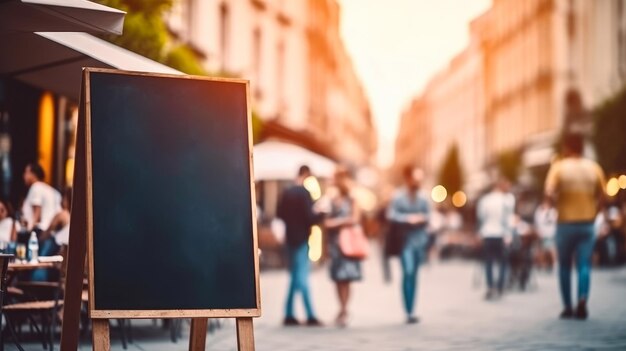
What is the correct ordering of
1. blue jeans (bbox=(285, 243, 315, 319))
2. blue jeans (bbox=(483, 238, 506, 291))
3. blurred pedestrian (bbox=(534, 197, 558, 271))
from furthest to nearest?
1. blurred pedestrian (bbox=(534, 197, 558, 271))
2. blue jeans (bbox=(483, 238, 506, 291))
3. blue jeans (bbox=(285, 243, 315, 319))

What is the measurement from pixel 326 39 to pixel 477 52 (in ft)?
89.7

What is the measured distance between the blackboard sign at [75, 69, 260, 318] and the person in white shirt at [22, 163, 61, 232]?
15.4 ft

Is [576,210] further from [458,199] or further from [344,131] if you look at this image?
[344,131]

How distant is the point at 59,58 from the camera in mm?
11094

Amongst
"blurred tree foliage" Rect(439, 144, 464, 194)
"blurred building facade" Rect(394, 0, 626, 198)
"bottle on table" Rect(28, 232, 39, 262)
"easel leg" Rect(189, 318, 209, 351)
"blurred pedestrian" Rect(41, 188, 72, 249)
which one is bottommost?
"easel leg" Rect(189, 318, 209, 351)

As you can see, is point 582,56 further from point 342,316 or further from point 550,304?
point 342,316

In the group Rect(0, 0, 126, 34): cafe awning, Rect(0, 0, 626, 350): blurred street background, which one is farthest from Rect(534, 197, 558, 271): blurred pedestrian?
Rect(0, 0, 126, 34): cafe awning

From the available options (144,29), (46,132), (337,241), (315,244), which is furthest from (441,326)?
(315,244)

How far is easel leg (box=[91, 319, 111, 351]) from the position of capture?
612cm

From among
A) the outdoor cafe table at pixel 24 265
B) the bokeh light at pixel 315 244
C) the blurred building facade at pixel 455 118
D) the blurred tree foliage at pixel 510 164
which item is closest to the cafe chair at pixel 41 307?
the outdoor cafe table at pixel 24 265

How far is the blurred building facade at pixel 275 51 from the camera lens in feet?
89.1

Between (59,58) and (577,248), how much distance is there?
610cm

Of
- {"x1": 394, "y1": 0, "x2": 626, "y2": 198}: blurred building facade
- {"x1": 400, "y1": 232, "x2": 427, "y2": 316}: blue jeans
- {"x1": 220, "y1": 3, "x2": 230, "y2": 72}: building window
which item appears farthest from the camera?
{"x1": 394, "y1": 0, "x2": 626, "y2": 198}: blurred building facade

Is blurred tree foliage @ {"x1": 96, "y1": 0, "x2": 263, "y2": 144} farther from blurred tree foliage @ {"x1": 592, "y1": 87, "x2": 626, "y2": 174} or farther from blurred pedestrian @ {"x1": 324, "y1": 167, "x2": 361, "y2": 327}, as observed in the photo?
blurred tree foliage @ {"x1": 592, "y1": 87, "x2": 626, "y2": 174}
